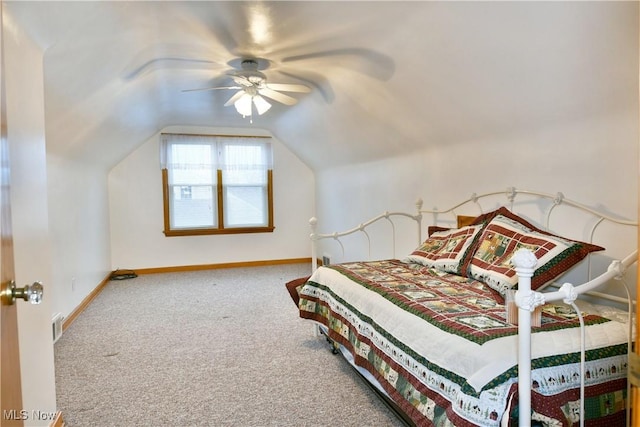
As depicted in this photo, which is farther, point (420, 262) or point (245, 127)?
point (245, 127)

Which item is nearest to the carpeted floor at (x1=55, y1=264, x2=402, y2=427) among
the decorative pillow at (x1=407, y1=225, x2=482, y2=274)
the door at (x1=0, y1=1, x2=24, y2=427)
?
the decorative pillow at (x1=407, y1=225, x2=482, y2=274)

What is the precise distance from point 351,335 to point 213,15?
2.03 meters

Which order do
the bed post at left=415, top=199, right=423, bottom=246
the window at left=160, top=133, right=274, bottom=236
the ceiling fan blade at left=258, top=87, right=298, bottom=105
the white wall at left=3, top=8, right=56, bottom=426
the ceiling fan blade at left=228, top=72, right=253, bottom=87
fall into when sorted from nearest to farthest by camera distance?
the white wall at left=3, top=8, right=56, bottom=426, the ceiling fan blade at left=228, top=72, right=253, bottom=87, the ceiling fan blade at left=258, top=87, right=298, bottom=105, the bed post at left=415, top=199, right=423, bottom=246, the window at left=160, top=133, right=274, bottom=236

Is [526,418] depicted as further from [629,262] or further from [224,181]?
[224,181]

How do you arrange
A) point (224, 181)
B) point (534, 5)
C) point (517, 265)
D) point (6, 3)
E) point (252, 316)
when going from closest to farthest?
point (517, 265) → point (6, 3) → point (534, 5) → point (252, 316) → point (224, 181)

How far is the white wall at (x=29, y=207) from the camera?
1.49 metres

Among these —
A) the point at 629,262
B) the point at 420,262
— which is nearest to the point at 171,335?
the point at 420,262

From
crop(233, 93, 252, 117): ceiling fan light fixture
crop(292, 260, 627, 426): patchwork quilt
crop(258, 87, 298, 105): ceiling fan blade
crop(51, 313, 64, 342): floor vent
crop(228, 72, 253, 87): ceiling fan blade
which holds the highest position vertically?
crop(228, 72, 253, 87): ceiling fan blade

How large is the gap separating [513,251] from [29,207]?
2.38m

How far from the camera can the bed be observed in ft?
4.24

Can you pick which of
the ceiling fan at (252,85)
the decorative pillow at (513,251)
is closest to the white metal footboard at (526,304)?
the decorative pillow at (513,251)

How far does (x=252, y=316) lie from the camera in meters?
3.83

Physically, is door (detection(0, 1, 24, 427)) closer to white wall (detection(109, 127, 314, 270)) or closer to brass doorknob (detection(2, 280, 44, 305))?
brass doorknob (detection(2, 280, 44, 305))

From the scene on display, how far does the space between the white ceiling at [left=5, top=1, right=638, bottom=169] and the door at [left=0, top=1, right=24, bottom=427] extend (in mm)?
719
